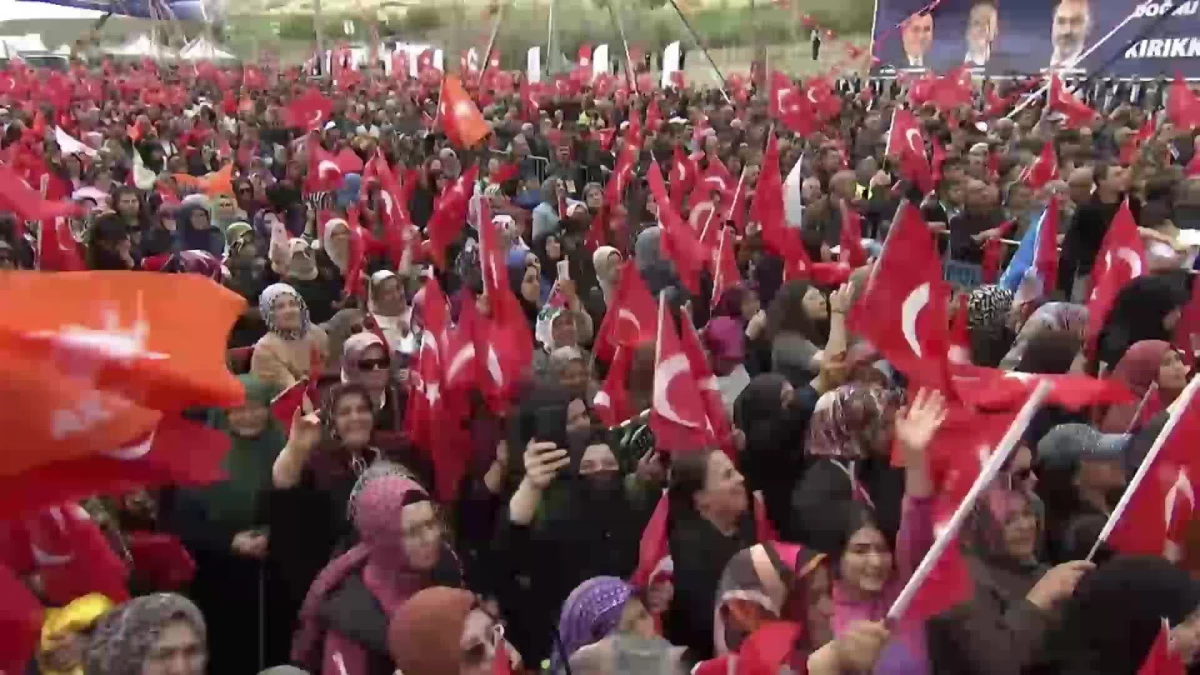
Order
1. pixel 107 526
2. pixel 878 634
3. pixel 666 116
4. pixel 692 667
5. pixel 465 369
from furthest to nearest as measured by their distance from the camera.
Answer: pixel 666 116, pixel 465 369, pixel 107 526, pixel 692 667, pixel 878 634

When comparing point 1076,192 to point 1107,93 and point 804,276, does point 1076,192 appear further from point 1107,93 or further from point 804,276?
point 1107,93

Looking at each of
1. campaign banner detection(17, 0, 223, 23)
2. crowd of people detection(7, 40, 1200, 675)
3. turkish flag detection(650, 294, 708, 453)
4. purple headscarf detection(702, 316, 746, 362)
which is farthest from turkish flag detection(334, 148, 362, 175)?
campaign banner detection(17, 0, 223, 23)

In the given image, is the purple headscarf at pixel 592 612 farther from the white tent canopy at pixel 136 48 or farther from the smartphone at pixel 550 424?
the white tent canopy at pixel 136 48

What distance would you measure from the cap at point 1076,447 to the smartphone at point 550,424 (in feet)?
4.49

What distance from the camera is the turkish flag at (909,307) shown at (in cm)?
339

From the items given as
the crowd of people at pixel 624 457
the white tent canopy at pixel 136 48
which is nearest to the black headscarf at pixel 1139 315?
the crowd of people at pixel 624 457

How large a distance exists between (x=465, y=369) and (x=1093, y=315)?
2452 mm

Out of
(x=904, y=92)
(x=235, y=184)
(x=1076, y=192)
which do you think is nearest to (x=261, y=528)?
(x=1076, y=192)

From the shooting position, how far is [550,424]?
363cm

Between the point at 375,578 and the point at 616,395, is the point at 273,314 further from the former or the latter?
the point at 375,578

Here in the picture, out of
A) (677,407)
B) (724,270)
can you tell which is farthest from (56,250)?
(677,407)

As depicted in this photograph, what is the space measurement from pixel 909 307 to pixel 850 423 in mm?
391

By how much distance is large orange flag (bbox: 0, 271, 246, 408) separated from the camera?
8.60 ft

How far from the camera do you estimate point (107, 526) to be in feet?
10.0
